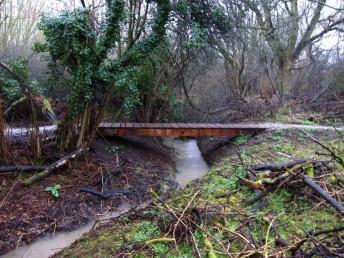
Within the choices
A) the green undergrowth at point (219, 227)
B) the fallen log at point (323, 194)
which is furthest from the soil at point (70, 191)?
the fallen log at point (323, 194)

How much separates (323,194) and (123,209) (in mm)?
3251

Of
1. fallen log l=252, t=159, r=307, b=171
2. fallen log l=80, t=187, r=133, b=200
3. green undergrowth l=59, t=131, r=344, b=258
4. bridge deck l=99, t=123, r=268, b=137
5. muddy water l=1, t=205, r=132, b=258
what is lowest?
muddy water l=1, t=205, r=132, b=258

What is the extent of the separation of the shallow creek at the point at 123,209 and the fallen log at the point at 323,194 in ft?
7.67

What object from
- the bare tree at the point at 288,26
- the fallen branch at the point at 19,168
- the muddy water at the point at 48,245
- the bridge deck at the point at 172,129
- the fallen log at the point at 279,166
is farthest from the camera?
the bare tree at the point at 288,26

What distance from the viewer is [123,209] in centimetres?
579

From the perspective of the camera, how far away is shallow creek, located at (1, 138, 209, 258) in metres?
4.85

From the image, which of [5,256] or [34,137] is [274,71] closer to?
[34,137]

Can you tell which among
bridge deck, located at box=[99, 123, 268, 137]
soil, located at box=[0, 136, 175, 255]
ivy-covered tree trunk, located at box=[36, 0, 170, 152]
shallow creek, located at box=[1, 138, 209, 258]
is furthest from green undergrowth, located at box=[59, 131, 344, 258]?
bridge deck, located at box=[99, 123, 268, 137]

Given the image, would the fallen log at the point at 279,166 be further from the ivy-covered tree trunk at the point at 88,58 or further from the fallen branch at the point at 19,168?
the fallen branch at the point at 19,168

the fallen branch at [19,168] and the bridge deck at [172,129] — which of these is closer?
the fallen branch at [19,168]

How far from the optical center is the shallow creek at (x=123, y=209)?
4848 mm

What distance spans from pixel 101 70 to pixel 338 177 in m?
5.08

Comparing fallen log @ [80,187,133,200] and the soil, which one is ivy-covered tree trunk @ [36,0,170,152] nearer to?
the soil

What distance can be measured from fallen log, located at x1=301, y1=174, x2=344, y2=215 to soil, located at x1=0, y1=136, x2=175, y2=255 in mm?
2909
